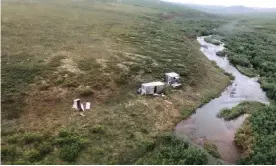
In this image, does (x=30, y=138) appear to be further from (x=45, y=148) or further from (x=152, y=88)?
(x=152, y=88)

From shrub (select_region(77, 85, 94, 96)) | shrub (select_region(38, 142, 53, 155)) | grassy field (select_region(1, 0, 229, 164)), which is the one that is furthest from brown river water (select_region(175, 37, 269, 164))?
shrub (select_region(38, 142, 53, 155))

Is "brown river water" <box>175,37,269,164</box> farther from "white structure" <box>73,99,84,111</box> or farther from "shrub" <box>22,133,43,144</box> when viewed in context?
"shrub" <box>22,133,43,144</box>

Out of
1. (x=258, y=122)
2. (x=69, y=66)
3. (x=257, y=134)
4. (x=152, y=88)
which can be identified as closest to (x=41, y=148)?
(x=152, y=88)

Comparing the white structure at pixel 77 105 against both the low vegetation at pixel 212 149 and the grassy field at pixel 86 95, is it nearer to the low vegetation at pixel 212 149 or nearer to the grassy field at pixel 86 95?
the grassy field at pixel 86 95

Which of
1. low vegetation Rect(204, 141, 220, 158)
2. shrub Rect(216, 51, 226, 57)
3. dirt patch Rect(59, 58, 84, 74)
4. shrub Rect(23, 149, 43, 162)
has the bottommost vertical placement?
shrub Rect(216, 51, 226, 57)

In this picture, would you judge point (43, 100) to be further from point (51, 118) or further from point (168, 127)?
point (168, 127)
